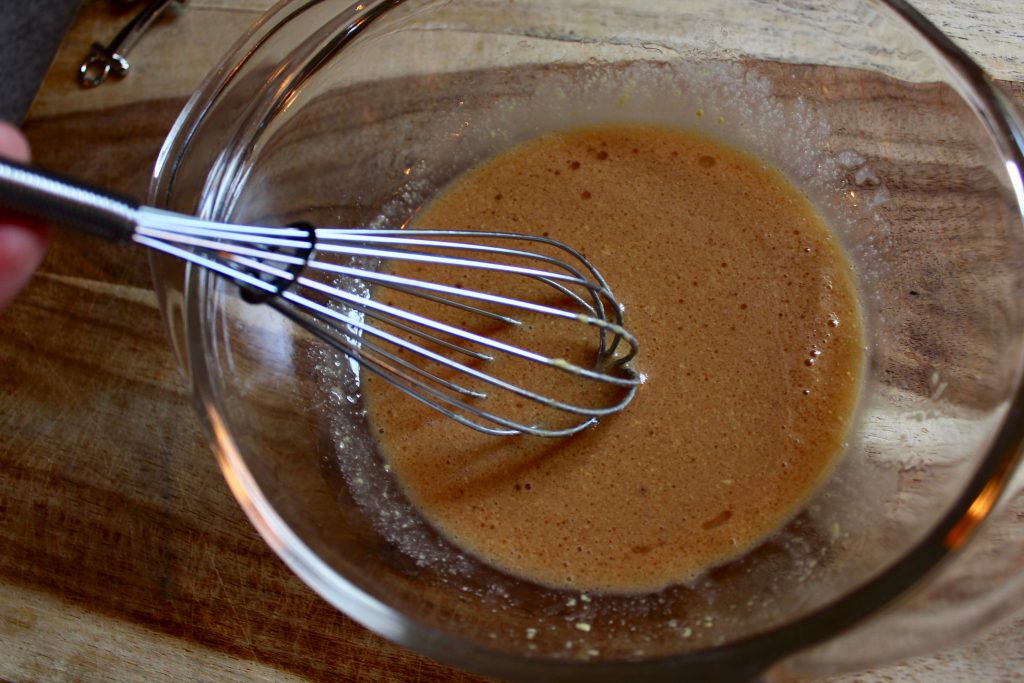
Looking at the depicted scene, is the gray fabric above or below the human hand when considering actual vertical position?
above

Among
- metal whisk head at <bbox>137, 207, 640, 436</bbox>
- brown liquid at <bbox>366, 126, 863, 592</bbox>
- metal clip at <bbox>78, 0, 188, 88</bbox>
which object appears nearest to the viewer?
metal whisk head at <bbox>137, 207, 640, 436</bbox>

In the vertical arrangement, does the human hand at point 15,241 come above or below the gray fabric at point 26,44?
below

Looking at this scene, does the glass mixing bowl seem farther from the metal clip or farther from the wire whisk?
the metal clip

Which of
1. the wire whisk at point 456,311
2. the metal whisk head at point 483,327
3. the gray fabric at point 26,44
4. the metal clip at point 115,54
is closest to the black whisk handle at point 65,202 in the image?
the wire whisk at point 456,311

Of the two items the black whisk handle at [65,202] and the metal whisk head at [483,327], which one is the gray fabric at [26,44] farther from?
the black whisk handle at [65,202]

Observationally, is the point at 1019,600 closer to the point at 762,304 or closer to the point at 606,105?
the point at 762,304

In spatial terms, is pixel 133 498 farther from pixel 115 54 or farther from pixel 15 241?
pixel 115 54

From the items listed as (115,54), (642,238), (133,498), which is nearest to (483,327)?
(642,238)

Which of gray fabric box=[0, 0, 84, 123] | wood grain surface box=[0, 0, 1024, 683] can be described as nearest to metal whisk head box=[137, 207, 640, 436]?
wood grain surface box=[0, 0, 1024, 683]
